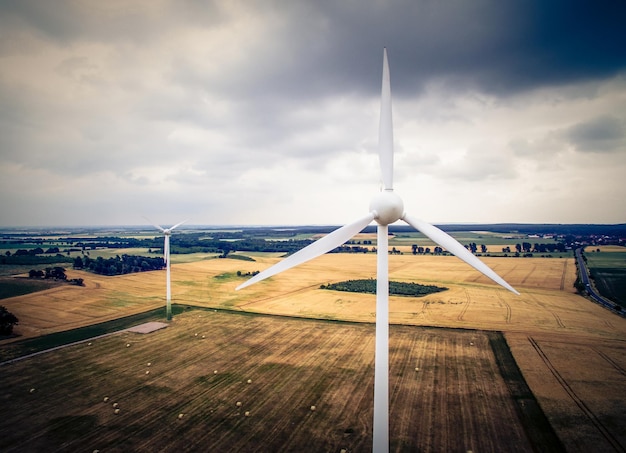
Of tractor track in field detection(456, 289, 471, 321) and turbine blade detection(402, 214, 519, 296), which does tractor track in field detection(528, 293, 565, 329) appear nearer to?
tractor track in field detection(456, 289, 471, 321)

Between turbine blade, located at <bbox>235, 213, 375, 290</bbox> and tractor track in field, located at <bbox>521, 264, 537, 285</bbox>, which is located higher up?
turbine blade, located at <bbox>235, 213, 375, 290</bbox>

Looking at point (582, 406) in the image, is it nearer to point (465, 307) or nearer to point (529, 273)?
point (465, 307)

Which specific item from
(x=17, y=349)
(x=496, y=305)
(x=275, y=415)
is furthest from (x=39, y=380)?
(x=496, y=305)

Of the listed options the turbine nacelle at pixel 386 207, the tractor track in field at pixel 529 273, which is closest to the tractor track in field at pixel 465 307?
the tractor track in field at pixel 529 273

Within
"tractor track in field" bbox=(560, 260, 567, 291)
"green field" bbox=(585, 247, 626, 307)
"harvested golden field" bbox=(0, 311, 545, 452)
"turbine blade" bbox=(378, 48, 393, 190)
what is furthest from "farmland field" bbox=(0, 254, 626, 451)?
"turbine blade" bbox=(378, 48, 393, 190)

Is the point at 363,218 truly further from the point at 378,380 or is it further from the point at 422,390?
the point at 422,390

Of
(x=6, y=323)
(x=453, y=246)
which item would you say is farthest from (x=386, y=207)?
(x=6, y=323)
